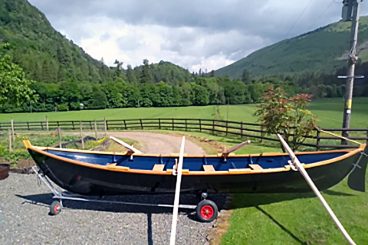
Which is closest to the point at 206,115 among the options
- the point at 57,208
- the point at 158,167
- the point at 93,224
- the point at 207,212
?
the point at 158,167

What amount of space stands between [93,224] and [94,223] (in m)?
0.04

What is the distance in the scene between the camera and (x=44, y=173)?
17.8 feet

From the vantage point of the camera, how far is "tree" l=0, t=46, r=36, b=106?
9164 mm

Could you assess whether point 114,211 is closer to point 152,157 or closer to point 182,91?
point 152,157

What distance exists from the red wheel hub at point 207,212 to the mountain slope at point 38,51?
43230mm

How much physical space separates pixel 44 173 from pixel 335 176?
19.8ft

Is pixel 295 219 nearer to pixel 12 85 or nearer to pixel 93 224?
pixel 93 224

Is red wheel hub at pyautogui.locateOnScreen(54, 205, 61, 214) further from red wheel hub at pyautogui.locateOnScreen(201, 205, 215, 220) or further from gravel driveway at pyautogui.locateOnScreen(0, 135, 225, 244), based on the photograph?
red wheel hub at pyautogui.locateOnScreen(201, 205, 215, 220)

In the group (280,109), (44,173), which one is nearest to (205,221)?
(44,173)

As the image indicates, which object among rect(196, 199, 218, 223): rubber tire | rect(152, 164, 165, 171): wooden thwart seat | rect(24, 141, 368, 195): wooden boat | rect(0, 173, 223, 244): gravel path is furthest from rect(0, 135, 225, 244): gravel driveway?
rect(152, 164, 165, 171): wooden thwart seat

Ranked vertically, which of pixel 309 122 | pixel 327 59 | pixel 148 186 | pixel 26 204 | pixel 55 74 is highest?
pixel 327 59

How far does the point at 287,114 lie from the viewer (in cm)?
857

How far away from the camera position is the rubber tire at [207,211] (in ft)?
16.1

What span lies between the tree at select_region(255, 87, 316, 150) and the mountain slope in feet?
136
